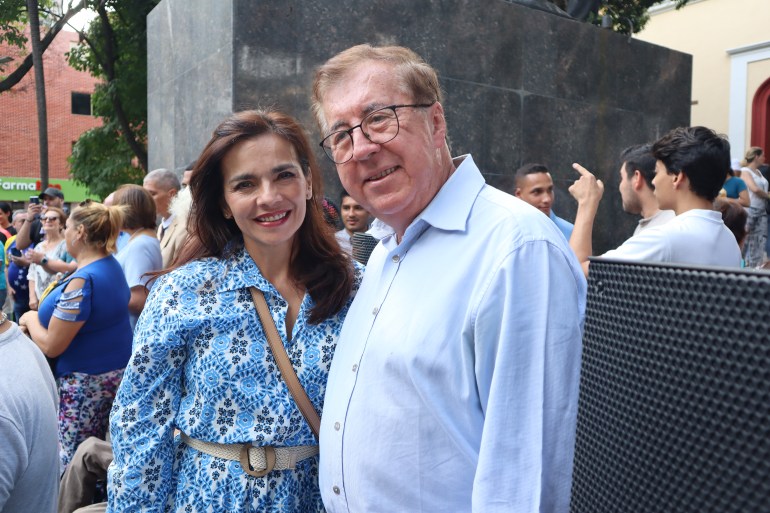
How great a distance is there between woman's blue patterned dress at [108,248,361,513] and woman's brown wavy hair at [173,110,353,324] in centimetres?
22

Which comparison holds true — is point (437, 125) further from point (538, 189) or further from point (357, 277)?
point (538, 189)

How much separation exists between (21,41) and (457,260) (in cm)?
2082

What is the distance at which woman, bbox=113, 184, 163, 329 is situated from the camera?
4.84 meters

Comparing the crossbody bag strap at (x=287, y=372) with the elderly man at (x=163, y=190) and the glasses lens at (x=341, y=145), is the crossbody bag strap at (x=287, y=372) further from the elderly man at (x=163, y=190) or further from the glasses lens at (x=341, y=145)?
the elderly man at (x=163, y=190)

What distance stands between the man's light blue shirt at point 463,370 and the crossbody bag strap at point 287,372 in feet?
0.65

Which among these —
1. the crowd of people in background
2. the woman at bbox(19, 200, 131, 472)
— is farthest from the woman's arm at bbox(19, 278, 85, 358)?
the crowd of people in background

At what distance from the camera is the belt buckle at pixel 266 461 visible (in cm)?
195

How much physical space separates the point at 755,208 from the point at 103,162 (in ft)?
52.2

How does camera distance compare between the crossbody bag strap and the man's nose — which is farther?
the crossbody bag strap

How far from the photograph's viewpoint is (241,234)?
2.33 m

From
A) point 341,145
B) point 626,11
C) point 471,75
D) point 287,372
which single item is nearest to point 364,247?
point 287,372

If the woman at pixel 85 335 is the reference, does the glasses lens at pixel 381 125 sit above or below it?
above

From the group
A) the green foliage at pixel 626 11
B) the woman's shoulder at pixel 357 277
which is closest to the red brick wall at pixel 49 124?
the green foliage at pixel 626 11

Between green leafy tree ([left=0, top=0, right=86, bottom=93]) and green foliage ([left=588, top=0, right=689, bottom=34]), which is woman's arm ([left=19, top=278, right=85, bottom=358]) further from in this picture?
green foliage ([left=588, top=0, right=689, bottom=34])
